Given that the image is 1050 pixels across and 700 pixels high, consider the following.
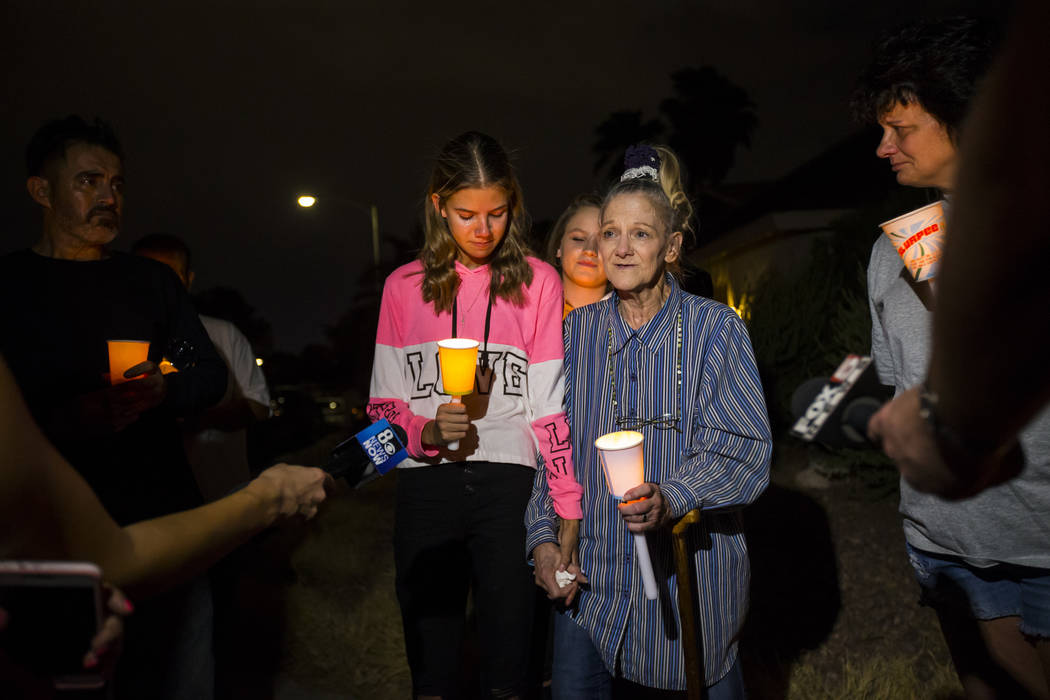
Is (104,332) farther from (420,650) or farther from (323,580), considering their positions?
(323,580)

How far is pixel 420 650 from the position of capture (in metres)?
3.11

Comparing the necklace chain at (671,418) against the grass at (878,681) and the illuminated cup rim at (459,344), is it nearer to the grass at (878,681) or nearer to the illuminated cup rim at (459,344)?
the illuminated cup rim at (459,344)

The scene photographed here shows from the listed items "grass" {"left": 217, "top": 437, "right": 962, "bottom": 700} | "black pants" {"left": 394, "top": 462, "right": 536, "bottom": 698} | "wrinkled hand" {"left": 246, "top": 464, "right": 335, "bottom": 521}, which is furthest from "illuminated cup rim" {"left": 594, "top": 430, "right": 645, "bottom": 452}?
"grass" {"left": 217, "top": 437, "right": 962, "bottom": 700}

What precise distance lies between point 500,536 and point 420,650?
638 mm

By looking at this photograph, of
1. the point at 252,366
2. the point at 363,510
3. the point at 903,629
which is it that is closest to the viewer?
the point at 252,366

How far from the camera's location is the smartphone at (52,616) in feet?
3.81

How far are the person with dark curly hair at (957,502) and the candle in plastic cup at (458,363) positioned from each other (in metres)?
1.64

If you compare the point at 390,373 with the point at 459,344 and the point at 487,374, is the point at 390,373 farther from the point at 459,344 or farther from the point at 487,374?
the point at 459,344

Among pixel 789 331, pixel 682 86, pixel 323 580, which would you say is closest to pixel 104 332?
pixel 323 580

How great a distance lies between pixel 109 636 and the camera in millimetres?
1241

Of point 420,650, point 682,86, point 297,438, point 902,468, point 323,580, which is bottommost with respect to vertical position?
point 297,438

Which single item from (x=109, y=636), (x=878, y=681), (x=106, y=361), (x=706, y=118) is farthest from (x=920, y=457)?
(x=706, y=118)

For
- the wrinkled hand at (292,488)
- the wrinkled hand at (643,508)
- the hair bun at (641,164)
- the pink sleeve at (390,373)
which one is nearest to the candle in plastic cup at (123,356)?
the pink sleeve at (390,373)

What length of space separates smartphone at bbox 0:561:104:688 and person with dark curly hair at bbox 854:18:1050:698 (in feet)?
7.78
